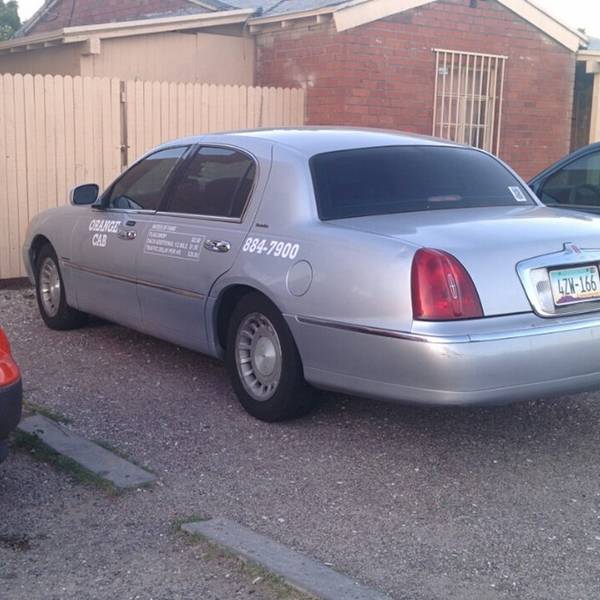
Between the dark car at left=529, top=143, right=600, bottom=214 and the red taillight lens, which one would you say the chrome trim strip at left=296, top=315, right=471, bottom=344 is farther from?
the dark car at left=529, top=143, right=600, bottom=214

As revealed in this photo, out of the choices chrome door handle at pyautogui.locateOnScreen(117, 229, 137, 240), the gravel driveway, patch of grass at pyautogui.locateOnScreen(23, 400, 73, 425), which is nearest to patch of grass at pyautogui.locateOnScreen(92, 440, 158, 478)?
the gravel driveway

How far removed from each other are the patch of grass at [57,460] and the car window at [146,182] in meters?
2.02

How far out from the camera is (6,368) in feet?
14.6

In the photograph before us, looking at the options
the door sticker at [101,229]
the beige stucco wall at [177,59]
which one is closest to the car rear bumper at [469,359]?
the door sticker at [101,229]

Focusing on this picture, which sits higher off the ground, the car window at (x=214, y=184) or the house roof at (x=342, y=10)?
the house roof at (x=342, y=10)

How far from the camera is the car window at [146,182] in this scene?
6.90 metres

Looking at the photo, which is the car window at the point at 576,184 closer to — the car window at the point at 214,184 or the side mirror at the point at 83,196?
the car window at the point at 214,184

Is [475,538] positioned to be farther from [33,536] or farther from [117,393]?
[117,393]

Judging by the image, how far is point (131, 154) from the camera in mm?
11258

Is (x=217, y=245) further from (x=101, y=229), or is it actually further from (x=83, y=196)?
(x=83, y=196)

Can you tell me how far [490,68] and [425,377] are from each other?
34.5 feet

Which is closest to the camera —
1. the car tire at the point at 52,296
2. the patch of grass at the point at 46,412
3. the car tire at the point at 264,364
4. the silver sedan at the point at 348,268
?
the silver sedan at the point at 348,268

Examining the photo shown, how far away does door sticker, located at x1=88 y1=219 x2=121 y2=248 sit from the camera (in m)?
7.14

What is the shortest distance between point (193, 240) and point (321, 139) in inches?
39.2
